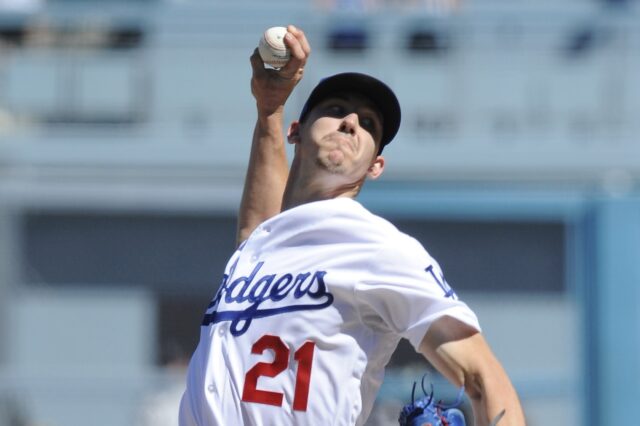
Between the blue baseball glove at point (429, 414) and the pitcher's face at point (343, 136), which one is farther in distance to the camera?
the pitcher's face at point (343, 136)

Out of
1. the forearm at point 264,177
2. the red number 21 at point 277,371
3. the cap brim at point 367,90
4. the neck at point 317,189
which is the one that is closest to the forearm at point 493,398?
the red number 21 at point 277,371

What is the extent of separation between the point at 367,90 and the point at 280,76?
0.26m

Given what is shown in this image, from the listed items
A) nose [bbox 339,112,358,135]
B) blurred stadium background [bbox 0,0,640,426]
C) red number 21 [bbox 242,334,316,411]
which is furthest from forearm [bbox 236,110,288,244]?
blurred stadium background [bbox 0,0,640,426]

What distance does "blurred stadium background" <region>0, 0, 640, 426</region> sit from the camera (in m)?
11.1

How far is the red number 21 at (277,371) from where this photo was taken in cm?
215

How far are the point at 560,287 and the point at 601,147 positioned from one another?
1457 millimetres

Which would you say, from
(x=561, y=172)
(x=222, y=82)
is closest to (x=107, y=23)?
(x=222, y=82)

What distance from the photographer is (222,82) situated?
11312 mm

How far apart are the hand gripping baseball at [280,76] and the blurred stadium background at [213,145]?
25.8 feet

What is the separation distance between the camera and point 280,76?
2590 millimetres

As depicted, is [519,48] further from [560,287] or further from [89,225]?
[89,225]

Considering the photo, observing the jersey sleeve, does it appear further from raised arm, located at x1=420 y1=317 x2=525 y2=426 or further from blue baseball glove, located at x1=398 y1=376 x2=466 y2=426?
blue baseball glove, located at x1=398 y1=376 x2=466 y2=426

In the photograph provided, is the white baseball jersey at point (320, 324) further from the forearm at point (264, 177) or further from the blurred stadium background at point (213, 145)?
the blurred stadium background at point (213, 145)

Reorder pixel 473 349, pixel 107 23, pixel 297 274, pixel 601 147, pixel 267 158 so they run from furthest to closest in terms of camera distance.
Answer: pixel 107 23
pixel 601 147
pixel 267 158
pixel 297 274
pixel 473 349
